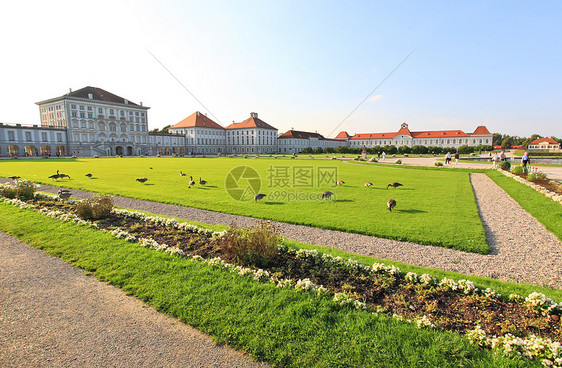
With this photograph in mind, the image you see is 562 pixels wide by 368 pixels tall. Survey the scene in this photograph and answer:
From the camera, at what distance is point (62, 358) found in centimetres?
321

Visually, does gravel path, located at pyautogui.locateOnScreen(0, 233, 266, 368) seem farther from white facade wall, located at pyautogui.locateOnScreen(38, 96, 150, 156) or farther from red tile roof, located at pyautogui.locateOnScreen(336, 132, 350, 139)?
red tile roof, located at pyautogui.locateOnScreen(336, 132, 350, 139)

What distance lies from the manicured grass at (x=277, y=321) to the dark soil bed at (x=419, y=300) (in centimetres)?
47

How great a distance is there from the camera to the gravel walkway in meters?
5.77

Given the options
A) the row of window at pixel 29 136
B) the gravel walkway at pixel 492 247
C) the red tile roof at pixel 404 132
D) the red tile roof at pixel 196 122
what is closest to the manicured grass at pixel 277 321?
the gravel walkway at pixel 492 247

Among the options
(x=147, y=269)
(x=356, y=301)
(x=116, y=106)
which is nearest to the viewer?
(x=356, y=301)

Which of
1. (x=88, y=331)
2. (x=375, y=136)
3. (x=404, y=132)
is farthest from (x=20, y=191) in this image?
(x=375, y=136)

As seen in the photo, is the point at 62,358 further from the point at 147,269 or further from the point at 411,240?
the point at 411,240

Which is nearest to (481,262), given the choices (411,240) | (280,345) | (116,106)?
(411,240)

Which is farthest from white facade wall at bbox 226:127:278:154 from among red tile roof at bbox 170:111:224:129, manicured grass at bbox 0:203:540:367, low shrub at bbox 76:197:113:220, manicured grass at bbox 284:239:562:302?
manicured grass at bbox 0:203:540:367

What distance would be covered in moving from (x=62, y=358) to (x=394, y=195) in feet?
44.2

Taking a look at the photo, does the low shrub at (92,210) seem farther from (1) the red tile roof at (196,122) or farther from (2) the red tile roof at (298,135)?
(2) the red tile roof at (298,135)

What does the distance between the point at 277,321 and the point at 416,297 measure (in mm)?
2257

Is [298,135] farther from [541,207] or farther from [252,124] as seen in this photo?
[541,207]

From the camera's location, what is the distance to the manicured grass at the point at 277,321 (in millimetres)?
3117
